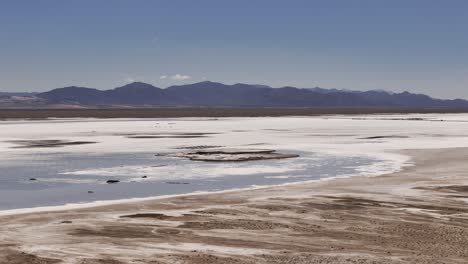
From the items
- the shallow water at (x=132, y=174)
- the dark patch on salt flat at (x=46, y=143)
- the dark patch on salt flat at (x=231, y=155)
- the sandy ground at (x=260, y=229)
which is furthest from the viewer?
the dark patch on salt flat at (x=46, y=143)

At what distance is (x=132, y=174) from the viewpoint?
98.1 feet

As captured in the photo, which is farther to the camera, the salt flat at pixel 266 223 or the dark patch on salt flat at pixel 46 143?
the dark patch on salt flat at pixel 46 143

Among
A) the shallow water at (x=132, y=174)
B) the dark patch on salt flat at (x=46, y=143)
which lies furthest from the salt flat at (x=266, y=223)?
the dark patch on salt flat at (x=46, y=143)

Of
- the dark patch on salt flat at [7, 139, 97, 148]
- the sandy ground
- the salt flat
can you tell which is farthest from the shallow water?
the dark patch on salt flat at [7, 139, 97, 148]

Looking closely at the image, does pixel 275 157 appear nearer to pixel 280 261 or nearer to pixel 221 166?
pixel 221 166

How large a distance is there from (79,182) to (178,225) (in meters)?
10.8

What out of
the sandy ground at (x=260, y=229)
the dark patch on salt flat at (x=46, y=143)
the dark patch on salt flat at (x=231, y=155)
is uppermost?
the dark patch on salt flat at (x=46, y=143)

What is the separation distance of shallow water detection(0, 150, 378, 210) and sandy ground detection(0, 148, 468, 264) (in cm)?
267

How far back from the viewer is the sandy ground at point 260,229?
13953 mm

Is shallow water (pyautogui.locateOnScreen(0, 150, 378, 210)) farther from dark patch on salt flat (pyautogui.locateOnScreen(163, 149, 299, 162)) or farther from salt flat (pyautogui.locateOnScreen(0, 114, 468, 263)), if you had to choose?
dark patch on salt flat (pyautogui.locateOnScreen(163, 149, 299, 162))

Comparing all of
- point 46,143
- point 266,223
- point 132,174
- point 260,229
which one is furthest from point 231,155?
point 260,229

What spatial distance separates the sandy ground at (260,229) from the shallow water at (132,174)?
2666mm

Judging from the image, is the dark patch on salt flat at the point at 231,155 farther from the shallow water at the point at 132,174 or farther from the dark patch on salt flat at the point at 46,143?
the dark patch on salt flat at the point at 46,143

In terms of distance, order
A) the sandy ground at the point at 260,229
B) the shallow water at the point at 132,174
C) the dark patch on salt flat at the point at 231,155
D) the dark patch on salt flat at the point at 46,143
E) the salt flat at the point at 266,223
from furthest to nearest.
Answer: the dark patch on salt flat at the point at 46,143 → the dark patch on salt flat at the point at 231,155 → the shallow water at the point at 132,174 → the salt flat at the point at 266,223 → the sandy ground at the point at 260,229
